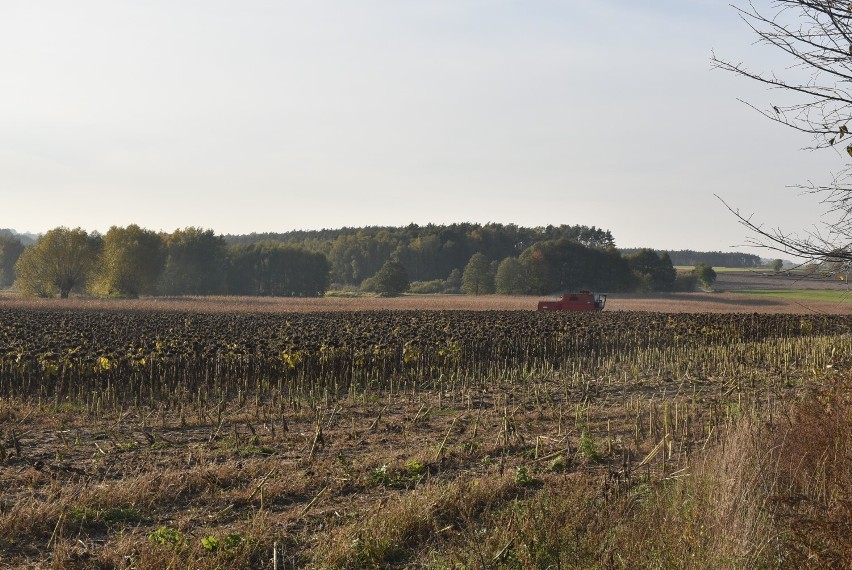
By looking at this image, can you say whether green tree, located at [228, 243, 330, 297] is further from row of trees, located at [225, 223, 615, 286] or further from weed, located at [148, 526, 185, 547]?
weed, located at [148, 526, 185, 547]

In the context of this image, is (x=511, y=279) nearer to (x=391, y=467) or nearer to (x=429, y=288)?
(x=429, y=288)

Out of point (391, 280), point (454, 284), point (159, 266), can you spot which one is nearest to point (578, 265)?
point (454, 284)

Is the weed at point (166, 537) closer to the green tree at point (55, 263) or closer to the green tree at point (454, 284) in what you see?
the green tree at point (55, 263)

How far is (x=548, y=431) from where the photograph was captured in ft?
38.9

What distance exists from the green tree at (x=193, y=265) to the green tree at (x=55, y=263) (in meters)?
12.3

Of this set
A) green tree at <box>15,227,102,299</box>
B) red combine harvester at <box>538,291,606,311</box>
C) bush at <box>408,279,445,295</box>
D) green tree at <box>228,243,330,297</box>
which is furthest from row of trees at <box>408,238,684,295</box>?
green tree at <box>15,227,102,299</box>

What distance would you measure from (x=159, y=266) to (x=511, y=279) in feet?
123

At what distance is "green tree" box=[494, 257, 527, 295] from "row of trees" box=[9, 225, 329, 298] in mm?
24267

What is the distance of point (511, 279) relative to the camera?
293 feet

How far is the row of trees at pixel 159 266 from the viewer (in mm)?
76125

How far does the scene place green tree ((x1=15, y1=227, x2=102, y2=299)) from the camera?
75500 millimetres

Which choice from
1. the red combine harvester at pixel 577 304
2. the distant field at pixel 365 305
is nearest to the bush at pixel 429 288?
the distant field at pixel 365 305

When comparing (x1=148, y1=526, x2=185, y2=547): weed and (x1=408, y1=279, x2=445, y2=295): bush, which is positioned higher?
(x1=408, y1=279, x2=445, y2=295): bush

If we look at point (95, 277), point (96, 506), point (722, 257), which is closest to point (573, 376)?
point (96, 506)
